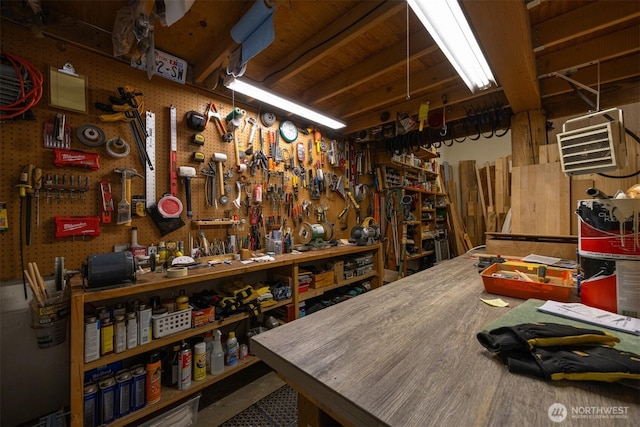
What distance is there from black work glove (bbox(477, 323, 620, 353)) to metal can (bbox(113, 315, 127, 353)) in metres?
Result: 1.73

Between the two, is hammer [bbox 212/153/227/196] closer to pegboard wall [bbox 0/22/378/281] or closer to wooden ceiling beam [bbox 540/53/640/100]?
pegboard wall [bbox 0/22/378/281]

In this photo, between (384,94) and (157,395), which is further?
(384,94)

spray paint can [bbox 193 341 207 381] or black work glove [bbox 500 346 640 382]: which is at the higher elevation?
black work glove [bbox 500 346 640 382]

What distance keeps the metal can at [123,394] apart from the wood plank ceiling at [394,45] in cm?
202

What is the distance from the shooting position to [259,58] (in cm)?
210

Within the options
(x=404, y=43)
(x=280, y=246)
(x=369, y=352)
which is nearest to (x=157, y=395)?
(x=280, y=246)

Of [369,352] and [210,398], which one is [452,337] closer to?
[369,352]

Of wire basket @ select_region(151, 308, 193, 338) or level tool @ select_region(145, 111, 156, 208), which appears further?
level tool @ select_region(145, 111, 156, 208)

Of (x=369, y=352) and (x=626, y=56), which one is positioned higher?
(x=626, y=56)

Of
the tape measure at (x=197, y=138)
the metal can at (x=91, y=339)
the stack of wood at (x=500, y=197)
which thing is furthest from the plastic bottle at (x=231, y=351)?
the stack of wood at (x=500, y=197)

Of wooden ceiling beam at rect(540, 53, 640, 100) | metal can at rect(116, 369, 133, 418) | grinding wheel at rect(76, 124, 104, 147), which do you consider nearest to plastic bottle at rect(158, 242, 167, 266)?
metal can at rect(116, 369, 133, 418)

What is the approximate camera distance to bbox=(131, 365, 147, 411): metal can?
146cm

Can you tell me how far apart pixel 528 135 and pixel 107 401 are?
395 centimetres

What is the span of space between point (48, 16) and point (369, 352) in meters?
2.44
